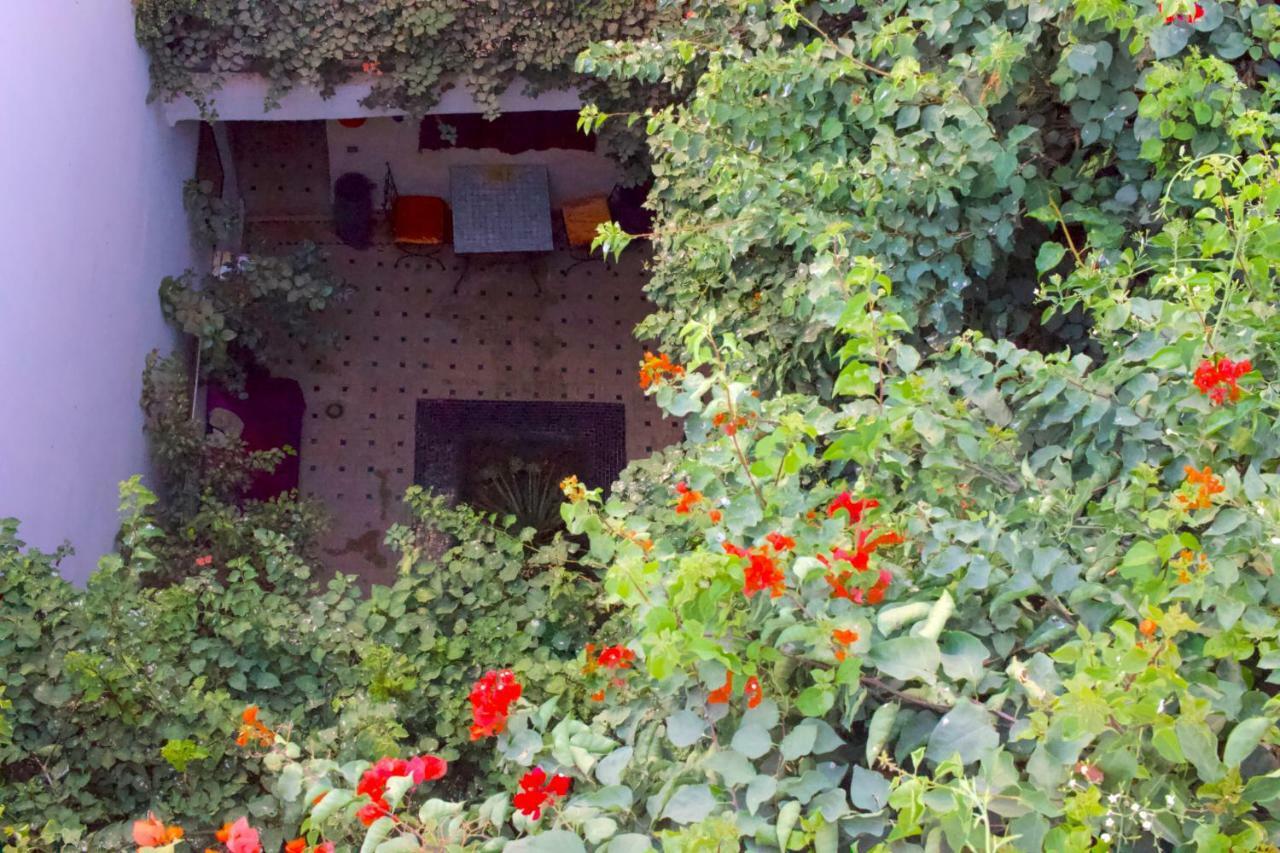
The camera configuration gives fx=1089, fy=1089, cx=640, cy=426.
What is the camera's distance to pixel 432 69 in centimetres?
702

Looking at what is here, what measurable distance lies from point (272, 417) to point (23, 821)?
18.0ft

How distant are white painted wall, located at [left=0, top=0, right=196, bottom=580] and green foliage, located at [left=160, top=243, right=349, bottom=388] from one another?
273mm

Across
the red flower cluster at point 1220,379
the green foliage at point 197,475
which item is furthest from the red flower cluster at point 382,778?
the green foliage at point 197,475

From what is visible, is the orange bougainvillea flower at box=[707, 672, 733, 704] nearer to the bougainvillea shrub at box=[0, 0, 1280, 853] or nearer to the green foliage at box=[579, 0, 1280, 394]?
the bougainvillea shrub at box=[0, 0, 1280, 853]

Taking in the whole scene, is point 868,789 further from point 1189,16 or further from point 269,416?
point 269,416

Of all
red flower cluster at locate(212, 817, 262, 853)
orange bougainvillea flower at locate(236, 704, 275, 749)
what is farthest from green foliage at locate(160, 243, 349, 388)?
red flower cluster at locate(212, 817, 262, 853)

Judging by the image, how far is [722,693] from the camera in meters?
2.21

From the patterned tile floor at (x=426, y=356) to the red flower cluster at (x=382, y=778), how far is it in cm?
596

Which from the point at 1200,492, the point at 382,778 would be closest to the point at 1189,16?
the point at 1200,492

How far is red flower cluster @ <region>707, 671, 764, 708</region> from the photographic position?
2170 millimetres

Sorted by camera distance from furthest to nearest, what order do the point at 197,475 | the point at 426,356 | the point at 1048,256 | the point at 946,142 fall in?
the point at 426,356 → the point at 197,475 → the point at 946,142 → the point at 1048,256

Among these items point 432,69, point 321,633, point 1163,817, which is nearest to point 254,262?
point 432,69

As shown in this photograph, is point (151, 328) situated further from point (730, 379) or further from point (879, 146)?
point (730, 379)

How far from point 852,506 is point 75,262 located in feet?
16.4
